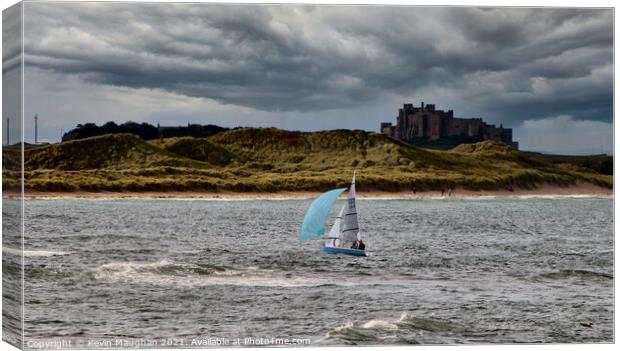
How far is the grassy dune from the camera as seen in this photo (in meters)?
32.0

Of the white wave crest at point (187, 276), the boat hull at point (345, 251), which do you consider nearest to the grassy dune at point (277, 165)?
the white wave crest at point (187, 276)

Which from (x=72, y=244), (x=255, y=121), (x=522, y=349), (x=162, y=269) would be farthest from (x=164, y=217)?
(x=522, y=349)

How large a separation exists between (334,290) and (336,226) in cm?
693

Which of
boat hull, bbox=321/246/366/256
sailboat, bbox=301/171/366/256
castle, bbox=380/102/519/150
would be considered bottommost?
boat hull, bbox=321/246/366/256

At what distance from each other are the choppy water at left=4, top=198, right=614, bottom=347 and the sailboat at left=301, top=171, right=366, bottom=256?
1.71 feet

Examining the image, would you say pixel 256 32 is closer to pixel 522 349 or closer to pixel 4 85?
pixel 4 85

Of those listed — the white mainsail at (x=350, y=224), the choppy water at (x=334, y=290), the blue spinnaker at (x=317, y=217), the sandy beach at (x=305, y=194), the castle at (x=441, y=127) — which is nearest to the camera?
the choppy water at (x=334, y=290)

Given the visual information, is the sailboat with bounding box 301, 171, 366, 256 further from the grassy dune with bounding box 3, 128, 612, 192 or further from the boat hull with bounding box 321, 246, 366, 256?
the grassy dune with bounding box 3, 128, 612, 192

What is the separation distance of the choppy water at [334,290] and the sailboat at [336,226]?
0.52 meters

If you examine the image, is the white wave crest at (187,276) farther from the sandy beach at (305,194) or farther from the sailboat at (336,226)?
the sandy beach at (305,194)

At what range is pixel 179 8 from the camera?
20891 millimetres

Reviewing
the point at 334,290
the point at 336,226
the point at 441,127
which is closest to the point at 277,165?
the point at 336,226

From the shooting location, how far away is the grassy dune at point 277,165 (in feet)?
105

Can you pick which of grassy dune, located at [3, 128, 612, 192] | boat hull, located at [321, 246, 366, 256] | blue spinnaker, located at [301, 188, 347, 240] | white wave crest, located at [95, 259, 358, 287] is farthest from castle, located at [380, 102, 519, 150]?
white wave crest, located at [95, 259, 358, 287]
